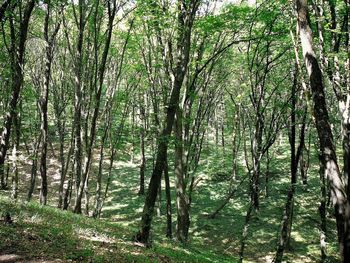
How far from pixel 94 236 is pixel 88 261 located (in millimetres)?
3315

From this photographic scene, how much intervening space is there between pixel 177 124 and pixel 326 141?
9061 mm

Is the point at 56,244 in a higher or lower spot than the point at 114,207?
higher

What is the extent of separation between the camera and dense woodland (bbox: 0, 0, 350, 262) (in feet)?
29.4

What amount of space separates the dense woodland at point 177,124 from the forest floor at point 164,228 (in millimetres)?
87

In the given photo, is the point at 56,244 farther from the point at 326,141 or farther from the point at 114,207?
the point at 114,207

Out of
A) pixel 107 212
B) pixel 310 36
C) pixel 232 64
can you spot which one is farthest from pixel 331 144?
pixel 107 212

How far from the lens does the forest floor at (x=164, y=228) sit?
7.89 meters

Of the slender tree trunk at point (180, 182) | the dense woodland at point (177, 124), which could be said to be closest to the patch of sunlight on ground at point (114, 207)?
the dense woodland at point (177, 124)

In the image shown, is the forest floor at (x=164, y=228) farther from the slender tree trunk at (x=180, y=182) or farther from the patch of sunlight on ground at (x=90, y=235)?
the slender tree trunk at (x=180, y=182)

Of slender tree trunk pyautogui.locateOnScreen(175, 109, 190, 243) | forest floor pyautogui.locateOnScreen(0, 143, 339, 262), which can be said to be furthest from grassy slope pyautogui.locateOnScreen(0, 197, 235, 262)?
slender tree trunk pyautogui.locateOnScreen(175, 109, 190, 243)

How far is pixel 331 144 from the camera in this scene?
685 cm

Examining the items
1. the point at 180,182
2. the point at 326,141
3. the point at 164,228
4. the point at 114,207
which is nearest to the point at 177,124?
the point at 180,182

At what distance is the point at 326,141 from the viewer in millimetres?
6918

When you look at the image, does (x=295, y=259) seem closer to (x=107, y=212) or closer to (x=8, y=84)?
(x=107, y=212)
